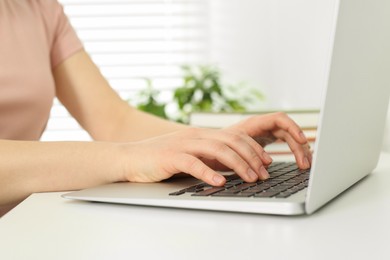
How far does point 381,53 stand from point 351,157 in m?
0.12

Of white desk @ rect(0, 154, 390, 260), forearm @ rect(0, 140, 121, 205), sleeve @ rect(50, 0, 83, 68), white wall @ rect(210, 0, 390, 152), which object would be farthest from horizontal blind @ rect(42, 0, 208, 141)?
white desk @ rect(0, 154, 390, 260)

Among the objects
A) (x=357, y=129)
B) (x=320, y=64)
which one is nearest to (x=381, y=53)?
(x=357, y=129)

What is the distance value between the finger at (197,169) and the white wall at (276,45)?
1529 millimetres

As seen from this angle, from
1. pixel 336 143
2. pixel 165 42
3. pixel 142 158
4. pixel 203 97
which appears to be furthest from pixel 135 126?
pixel 165 42

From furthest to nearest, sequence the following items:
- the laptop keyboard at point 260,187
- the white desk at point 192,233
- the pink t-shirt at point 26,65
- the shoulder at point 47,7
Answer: the shoulder at point 47,7 → the pink t-shirt at point 26,65 → the laptop keyboard at point 260,187 → the white desk at point 192,233

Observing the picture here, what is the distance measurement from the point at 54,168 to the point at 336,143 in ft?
1.32

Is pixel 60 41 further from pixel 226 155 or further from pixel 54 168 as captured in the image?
pixel 226 155

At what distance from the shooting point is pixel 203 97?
10.6 feet

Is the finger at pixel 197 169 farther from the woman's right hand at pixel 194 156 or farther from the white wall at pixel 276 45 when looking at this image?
the white wall at pixel 276 45

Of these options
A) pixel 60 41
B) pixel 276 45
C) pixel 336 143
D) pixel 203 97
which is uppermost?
pixel 336 143

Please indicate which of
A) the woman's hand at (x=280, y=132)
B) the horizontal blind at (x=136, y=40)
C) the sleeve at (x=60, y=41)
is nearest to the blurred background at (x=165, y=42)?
the horizontal blind at (x=136, y=40)

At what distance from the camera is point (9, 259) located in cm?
61

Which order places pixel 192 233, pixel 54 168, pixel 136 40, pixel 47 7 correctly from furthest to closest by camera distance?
1. pixel 136 40
2. pixel 47 7
3. pixel 54 168
4. pixel 192 233

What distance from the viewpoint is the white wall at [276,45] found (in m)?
2.52
